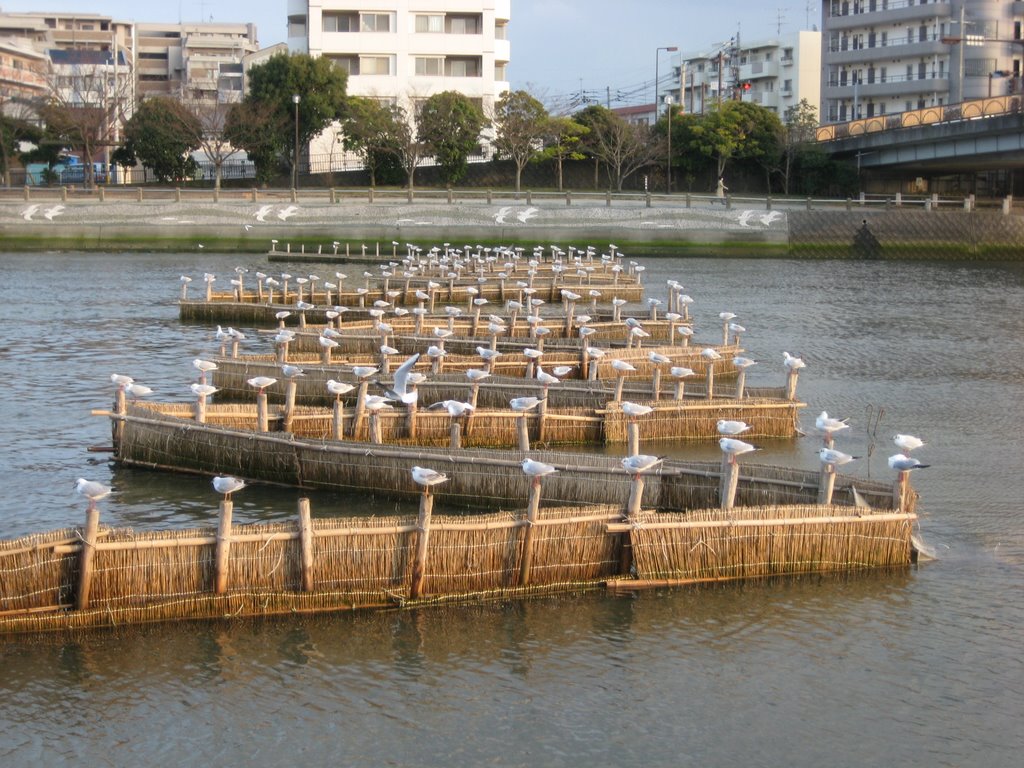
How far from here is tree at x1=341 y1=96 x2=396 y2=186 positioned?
216 ft

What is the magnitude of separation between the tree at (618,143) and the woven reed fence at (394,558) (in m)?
58.3

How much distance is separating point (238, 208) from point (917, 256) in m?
30.6

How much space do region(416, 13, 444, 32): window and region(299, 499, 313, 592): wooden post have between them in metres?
66.8

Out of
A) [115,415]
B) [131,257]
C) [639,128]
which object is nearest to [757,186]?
[639,128]

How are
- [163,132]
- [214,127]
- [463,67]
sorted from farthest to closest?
1. [463,67]
2. [214,127]
3. [163,132]

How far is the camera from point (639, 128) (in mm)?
73312

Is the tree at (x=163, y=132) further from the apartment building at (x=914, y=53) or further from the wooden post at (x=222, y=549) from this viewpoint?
the wooden post at (x=222, y=549)

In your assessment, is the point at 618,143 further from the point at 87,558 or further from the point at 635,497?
the point at 87,558

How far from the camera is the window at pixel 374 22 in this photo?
245 ft

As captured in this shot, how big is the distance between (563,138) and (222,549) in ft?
199

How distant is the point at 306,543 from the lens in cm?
1153

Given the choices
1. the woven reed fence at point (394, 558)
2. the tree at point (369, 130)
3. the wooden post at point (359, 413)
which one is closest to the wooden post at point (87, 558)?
the woven reed fence at point (394, 558)

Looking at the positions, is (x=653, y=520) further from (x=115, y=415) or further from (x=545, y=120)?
(x=545, y=120)

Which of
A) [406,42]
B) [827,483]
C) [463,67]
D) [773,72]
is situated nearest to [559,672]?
Result: [827,483]
